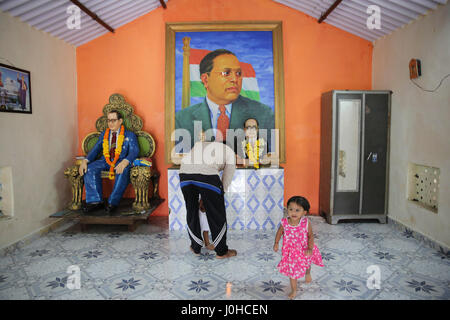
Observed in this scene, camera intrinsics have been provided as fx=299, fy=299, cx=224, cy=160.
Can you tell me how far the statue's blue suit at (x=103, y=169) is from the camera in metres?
4.41

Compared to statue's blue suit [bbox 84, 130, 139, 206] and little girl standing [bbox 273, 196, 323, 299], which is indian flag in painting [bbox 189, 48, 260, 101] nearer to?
statue's blue suit [bbox 84, 130, 139, 206]

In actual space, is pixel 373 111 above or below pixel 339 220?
above

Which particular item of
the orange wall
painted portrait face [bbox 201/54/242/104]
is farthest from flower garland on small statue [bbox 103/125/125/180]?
painted portrait face [bbox 201/54/242/104]

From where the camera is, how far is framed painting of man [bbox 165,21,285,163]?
16.3ft

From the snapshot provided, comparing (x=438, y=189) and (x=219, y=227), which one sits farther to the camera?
(x=438, y=189)

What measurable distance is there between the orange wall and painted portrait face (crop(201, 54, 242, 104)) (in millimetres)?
728

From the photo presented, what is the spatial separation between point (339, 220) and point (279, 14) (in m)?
3.54

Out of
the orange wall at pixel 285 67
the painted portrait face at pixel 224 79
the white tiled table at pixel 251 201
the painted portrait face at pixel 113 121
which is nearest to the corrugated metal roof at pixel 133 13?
the orange wall at pixel 285 67

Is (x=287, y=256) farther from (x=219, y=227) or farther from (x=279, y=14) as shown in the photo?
(x=279, y=14)

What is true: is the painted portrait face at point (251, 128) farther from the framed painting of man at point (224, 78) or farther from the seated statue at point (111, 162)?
the seated statue at point (111, 162)

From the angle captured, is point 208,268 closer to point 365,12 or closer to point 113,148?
point 113,148

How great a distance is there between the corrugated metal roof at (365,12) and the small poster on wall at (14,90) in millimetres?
3994

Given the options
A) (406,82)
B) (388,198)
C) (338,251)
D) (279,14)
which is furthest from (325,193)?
(279,14)

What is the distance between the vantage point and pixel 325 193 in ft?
16.1
